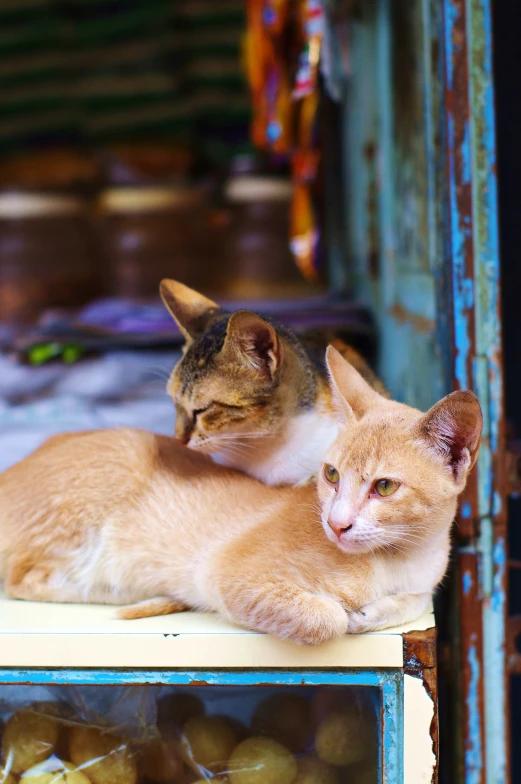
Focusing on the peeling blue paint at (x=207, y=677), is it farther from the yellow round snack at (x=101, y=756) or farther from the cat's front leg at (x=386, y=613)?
the yellow round snack at (x=101, y=756)

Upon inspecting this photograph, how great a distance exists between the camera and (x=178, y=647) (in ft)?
4.18

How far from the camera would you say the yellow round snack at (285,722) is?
4.58ft

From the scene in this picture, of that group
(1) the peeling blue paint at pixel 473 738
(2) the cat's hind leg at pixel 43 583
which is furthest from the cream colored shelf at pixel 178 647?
(1) the peeling blue paint at pixel 473 738

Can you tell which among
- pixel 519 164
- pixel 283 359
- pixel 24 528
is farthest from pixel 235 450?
pixel 519 164

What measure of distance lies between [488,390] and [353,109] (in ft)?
7.88

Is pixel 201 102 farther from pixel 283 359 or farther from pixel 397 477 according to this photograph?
pixel 397 477

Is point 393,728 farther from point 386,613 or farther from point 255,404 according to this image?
point 255,404

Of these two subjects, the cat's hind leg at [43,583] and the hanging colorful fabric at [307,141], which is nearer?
the cat's hind leg at [43,583]

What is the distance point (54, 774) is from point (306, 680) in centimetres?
50

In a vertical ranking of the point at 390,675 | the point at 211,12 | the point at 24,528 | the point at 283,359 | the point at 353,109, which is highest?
the point at 211,12

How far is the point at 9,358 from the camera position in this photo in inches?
109

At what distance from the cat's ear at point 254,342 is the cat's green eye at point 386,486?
0.37 meters

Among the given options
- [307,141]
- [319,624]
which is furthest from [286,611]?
[307,141]

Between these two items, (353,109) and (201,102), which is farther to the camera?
(201,102)
